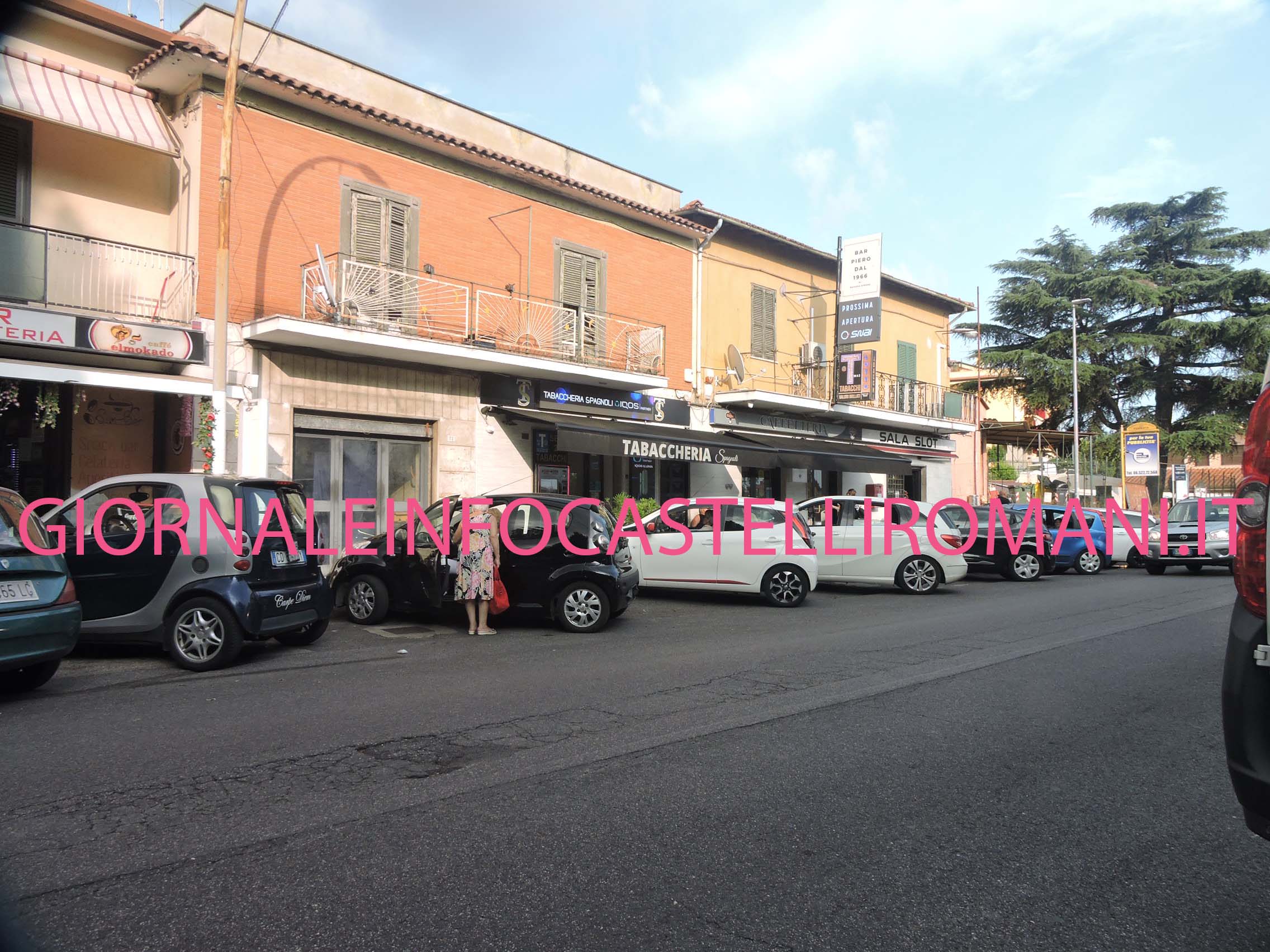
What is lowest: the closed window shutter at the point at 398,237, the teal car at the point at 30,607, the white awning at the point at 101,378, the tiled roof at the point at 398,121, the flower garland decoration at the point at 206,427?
the teal car at the point at 30,607

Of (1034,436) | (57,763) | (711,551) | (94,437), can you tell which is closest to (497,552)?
(711,551)

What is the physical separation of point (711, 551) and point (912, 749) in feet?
26.9

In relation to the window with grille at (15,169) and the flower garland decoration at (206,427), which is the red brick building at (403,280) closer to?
the flower garland decoration at (206,427)

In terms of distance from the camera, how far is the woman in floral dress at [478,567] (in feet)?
33.4

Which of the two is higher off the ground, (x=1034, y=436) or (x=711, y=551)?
(x=1034, y=436)

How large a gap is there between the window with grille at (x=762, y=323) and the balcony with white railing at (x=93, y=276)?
13.2 metres

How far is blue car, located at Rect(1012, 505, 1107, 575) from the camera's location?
20031mm

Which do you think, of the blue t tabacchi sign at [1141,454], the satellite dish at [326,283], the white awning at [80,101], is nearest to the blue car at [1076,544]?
the blue t tabacchi sign at [1141,454]

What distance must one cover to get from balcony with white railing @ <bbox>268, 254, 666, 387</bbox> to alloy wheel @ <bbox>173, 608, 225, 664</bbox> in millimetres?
6074

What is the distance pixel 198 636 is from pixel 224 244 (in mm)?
6287

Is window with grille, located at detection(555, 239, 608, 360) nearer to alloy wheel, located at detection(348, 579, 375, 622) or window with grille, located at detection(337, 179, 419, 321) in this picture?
window with grille, located at detection(337, 179, 419, 321)

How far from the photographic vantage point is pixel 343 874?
11.7 feet

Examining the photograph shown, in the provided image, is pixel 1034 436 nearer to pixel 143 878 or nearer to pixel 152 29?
pixel 152 29

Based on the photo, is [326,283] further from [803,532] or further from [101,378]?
[803,532]
